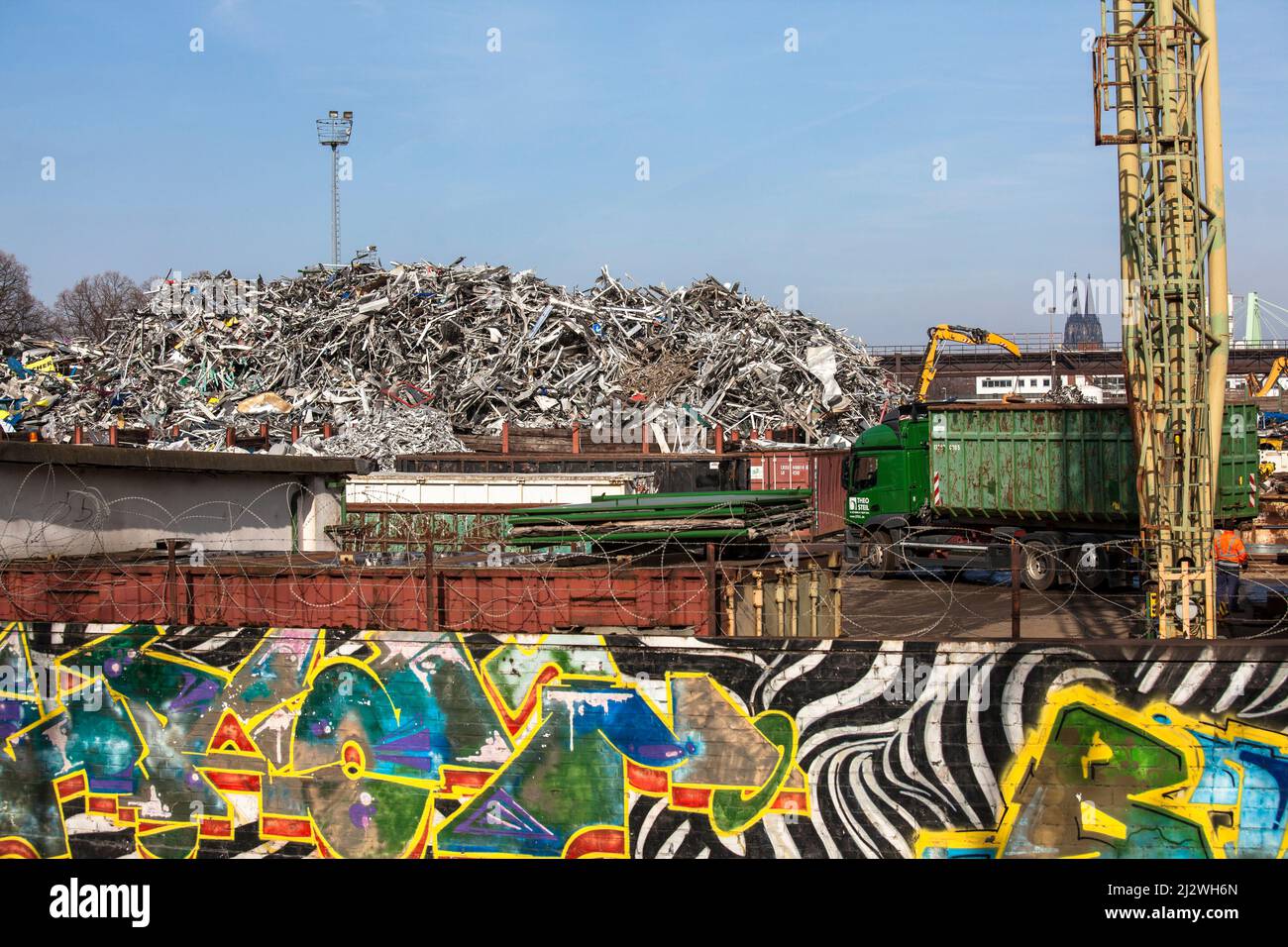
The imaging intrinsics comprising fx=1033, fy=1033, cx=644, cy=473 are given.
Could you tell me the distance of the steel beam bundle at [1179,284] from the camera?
1281 cm

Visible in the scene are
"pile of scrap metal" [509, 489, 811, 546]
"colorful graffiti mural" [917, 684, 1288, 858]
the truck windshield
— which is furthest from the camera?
the truck windshield

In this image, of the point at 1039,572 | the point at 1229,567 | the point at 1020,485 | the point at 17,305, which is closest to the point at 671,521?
the point at 1229,567

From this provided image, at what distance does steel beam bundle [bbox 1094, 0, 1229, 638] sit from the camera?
12.8 meters

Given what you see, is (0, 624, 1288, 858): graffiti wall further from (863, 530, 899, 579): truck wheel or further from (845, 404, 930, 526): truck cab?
(845, 404, 930, 526): truck cab

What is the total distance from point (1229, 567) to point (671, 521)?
29.9 ft

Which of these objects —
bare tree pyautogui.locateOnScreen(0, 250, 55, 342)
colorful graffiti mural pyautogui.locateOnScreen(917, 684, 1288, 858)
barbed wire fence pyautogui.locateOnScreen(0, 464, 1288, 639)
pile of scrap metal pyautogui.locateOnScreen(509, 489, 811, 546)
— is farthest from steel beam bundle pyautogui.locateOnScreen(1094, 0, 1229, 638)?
bare tree pyautogui.locateOnScreen(0, 250, 55, 342)

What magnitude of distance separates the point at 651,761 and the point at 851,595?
30.8 feet

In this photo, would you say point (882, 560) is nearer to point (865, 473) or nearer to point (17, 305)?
point (865, 473)

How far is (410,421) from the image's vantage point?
35.4m

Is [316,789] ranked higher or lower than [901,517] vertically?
lower

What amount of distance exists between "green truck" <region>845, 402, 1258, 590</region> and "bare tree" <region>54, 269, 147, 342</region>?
243 feet
